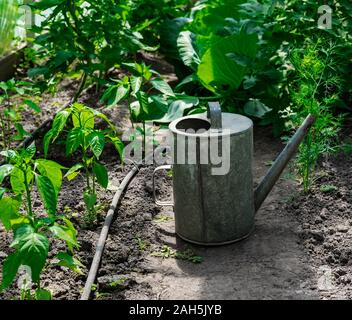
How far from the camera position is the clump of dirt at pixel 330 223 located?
10.7ft

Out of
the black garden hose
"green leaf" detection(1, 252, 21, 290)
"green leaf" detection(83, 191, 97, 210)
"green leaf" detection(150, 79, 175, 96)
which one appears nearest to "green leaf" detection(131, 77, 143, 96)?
"green leaf" detection(150, 79, 175, 96)

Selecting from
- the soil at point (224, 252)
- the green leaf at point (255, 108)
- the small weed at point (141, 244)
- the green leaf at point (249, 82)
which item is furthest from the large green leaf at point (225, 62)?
the small weed at point (141, 244)

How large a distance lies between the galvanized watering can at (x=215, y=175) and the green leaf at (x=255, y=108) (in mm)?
1214

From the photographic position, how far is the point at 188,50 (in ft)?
16.8

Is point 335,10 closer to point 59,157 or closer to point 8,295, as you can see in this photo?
point 59,157

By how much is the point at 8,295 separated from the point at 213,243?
993mm

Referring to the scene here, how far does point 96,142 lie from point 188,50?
1843mm

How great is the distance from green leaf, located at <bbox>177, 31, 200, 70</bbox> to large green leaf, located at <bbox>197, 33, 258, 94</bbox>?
0.21m

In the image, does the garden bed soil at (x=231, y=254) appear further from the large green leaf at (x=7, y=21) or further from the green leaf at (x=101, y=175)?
the large green leaf at (x=7, y=21)

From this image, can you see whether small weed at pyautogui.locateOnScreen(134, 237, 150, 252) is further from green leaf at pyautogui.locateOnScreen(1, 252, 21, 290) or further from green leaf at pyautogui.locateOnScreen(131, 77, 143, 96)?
green leaf at pyautogui.locateOnScreen(1, 252, 21, 290)

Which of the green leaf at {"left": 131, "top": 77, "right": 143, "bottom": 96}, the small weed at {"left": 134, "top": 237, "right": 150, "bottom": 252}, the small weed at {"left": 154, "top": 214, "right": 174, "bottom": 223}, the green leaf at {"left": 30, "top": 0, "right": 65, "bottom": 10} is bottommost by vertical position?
the small weed at {"left": 134, "top": 237, "right": 150, "bottom": 252}

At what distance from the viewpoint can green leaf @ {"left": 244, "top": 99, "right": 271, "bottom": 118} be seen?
4.86 m

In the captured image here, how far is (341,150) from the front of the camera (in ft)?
14.6
